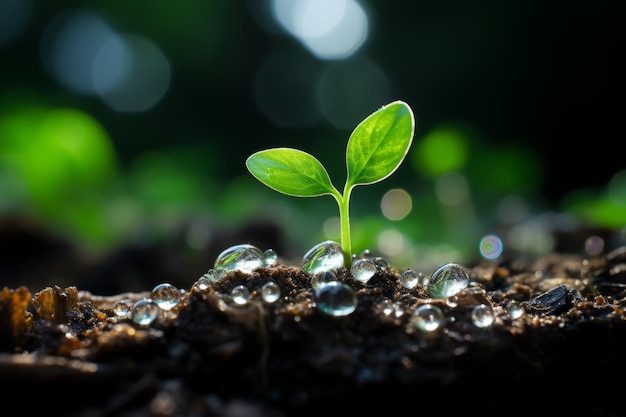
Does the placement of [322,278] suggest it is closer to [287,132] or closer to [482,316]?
[482,316]

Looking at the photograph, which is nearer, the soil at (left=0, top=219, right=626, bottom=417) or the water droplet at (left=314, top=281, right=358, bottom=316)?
the soil at (left=0, top=219, right=626, bottom=417)

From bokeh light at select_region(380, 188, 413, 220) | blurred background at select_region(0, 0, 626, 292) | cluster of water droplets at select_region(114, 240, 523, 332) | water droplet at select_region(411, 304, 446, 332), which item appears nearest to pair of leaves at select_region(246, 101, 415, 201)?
cluster of water droplets at select_region(114, 240, 523, 332)

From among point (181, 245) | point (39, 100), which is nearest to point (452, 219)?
point (181, 245)

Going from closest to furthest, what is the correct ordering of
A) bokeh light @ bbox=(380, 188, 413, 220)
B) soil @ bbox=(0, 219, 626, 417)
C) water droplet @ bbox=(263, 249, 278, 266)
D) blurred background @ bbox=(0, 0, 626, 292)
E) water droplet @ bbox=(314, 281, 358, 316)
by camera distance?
1. soil @ bbox=(0, 219, 626, 417)
2. water droplet @ bbox=(314, 281, 358, 316)
3. water droplet @ bbox=(263, 249, 278, 266)
4. blurred background @ bbox=(0, 0, 626, 292)
5. bokeh light @ bbox=(380, 188, 413, 220)

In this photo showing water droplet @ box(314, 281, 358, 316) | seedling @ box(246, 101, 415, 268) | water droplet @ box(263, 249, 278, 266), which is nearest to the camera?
water droplet @ box(314, 281, 358, 316)

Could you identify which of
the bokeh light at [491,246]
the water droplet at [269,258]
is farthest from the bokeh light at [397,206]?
the water droplet at [269,258]

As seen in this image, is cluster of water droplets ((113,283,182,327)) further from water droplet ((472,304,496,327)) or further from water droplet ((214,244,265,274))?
water droplet ((472,304,496,327))

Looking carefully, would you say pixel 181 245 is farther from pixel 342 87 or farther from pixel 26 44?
pixel 26 44
